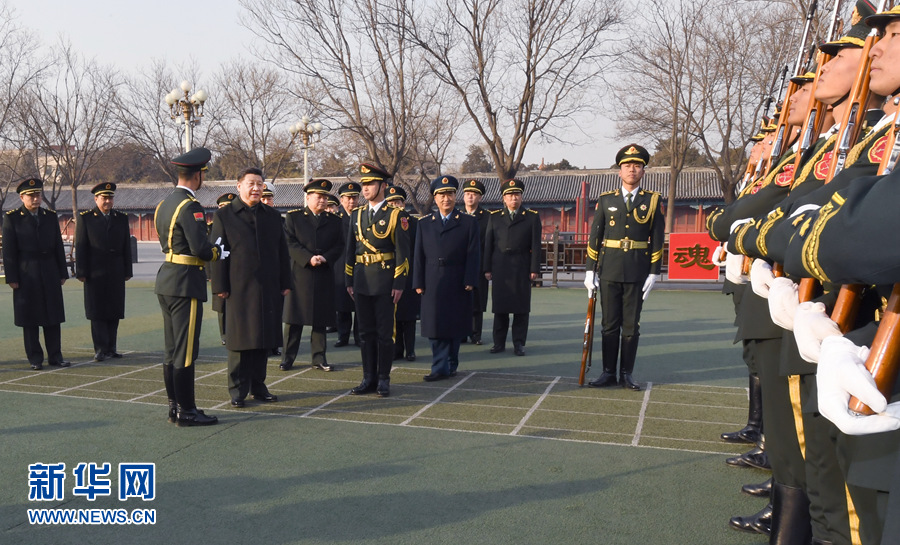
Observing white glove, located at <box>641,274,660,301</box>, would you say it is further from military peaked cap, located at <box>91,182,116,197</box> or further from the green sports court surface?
military peaked cap, located at <box>91,182,116,197</box>

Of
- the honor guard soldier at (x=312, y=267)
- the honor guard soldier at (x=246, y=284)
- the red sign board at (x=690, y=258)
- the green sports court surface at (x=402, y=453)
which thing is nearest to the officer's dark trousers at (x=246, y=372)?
the honor guard soldier at (x=246, y=284)

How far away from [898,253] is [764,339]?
156 centimetres

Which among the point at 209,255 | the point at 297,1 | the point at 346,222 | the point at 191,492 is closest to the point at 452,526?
the point at 191,492

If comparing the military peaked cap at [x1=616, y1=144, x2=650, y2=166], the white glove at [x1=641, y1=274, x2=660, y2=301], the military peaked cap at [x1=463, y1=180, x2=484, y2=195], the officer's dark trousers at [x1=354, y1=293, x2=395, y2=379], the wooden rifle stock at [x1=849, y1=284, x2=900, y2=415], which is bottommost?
the officer's dark trousers at [x1=354, y1=293, x2=395, y2=379]

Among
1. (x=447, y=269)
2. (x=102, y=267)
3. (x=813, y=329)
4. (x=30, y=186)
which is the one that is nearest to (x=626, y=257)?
(x=447, y=269)

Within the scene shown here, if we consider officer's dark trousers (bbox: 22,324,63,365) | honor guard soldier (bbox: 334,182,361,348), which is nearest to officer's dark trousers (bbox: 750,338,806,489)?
honor guard soldier (bbox: 334,182,361,348)

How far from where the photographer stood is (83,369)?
21.7ft

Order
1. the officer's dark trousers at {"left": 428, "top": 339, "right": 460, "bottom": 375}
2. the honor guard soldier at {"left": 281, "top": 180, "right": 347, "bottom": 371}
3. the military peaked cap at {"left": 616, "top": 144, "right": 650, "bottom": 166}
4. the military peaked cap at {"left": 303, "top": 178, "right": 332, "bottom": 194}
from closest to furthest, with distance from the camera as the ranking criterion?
the military peaked cap at {"left": 616, "top": 144, "right": 650, "bottom": 166}
the officer's dark trousers at {"left": 428, "top": 339, "right": 460, "bottom": 375}
the honor guard soldier at {"left": 281, "top": 180, "right": 347, "bottom": 371}
the military peaked cap at {"left": 303, "top": 178, "right": 332, "bottom": 194}

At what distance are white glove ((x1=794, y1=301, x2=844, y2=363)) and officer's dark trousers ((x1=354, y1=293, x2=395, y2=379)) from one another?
4.02m

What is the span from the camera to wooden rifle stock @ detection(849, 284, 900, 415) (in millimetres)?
1559

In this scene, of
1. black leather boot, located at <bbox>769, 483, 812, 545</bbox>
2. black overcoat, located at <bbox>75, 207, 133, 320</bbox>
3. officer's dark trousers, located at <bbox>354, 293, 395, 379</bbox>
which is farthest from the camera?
black overcoat, located at <bbox>75, 207, 133, 320</bbox>

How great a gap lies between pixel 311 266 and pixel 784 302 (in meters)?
5.25

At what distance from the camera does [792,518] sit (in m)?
2.73

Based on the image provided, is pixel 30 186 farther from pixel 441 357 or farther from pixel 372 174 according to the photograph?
pixel 441 357
